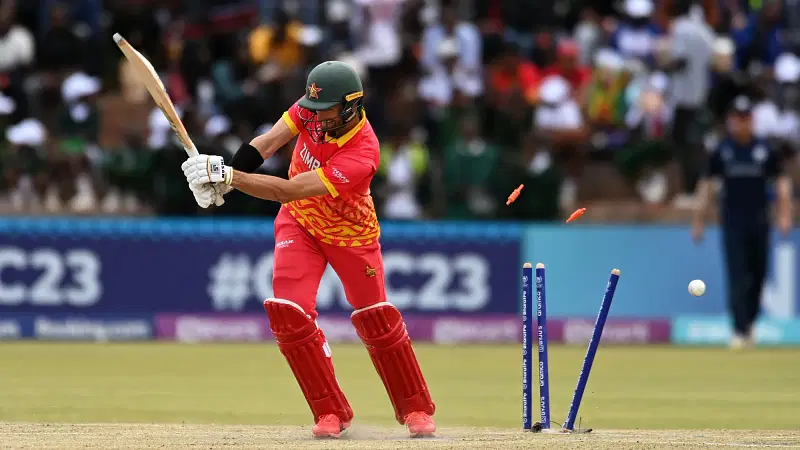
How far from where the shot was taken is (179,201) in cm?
1513

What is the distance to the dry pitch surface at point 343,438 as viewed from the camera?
7031mm

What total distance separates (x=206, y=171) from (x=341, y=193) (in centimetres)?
77

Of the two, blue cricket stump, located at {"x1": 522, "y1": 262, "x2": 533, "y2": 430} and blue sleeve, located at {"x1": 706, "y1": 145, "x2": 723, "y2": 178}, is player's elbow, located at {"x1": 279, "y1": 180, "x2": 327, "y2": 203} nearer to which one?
blue cricket stump, located at {"x1": 522, "y1": 262, "x2": 533, "y2": 430}

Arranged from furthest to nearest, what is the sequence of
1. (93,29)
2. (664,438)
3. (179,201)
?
(93,29), (179,201), (664,438)

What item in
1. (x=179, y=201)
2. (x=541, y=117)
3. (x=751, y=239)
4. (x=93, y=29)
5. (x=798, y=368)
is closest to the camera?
(x=798, y=368)

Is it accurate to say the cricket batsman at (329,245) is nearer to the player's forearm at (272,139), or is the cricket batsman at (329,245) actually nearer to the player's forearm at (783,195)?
the player's forearm at (272,139)

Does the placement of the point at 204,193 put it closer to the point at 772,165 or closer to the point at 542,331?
the point at 542,331

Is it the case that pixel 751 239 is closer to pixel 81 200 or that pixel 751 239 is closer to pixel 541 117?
pixel 541 117

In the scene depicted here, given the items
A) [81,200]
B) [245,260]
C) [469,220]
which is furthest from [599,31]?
[81,200]

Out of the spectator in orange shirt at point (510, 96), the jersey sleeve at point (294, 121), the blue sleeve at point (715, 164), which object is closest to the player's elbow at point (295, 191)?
the jersey sleeve at point (294, 121)

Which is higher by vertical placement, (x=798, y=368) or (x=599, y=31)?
(x=599, y=31)

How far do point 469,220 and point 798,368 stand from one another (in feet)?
12.8

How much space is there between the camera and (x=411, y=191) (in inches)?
603

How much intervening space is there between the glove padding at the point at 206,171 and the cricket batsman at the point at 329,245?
0.34 m
